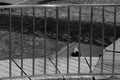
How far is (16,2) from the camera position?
51.1 ft

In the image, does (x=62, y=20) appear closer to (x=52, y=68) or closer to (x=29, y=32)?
(x=29, y=32)

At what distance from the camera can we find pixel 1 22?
12.3m

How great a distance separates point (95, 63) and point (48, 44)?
2.83 meters

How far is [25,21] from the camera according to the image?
41.5 ft

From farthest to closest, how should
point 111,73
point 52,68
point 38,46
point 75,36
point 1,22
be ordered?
point 1,22
point 75,36
point 38,46
point 52,68
point 111,73

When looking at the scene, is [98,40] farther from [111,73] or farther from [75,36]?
[111,73]

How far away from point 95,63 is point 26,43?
312 cm

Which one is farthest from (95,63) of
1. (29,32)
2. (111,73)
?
(29,32)

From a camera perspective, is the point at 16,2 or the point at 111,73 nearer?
the point at 111,73

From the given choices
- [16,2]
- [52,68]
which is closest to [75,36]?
[52,68]

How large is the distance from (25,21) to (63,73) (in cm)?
611

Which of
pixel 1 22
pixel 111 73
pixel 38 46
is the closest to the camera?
pixel 111 73

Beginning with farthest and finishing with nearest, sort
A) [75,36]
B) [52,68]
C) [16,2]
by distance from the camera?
[16,2] < [75,36] < [52,68]

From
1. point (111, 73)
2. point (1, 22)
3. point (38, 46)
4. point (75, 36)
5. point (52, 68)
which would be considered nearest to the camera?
point (111, 73)
